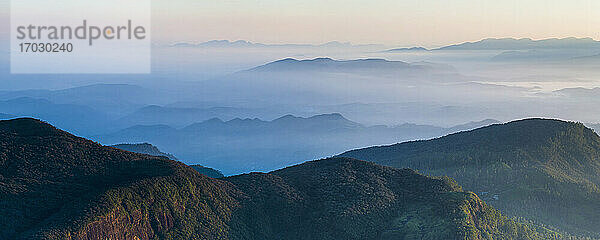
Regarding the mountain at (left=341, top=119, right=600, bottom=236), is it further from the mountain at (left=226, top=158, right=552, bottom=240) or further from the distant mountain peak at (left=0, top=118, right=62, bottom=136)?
the distant mountain peak at (left=0, top=118, right=62, bottom=136)

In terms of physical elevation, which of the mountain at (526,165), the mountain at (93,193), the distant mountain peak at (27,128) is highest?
the distant mountain peak at (27,128)

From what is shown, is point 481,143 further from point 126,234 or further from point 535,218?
point 126,234

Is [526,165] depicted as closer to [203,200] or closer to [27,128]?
[203,200]

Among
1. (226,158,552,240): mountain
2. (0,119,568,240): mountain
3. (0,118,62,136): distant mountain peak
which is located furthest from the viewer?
(226,158,552,240): mountain

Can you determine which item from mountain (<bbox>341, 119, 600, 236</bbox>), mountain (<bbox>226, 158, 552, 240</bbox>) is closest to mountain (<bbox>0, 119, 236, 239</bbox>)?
mountain (<bbox>226, 158, 552, 240</bbox>)

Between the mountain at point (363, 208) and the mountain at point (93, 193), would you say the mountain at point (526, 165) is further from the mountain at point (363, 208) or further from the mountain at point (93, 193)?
the mountain at point (93, 193)

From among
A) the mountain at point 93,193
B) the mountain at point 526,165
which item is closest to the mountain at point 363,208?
the mountain at point 93,193

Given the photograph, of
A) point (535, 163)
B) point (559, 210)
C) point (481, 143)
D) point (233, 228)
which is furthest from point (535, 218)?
point (233, 228)

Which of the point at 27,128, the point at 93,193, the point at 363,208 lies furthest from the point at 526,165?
the point at 27,128
